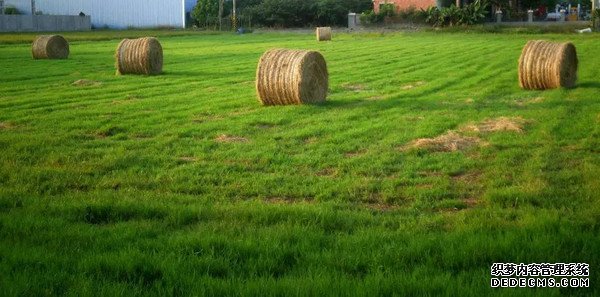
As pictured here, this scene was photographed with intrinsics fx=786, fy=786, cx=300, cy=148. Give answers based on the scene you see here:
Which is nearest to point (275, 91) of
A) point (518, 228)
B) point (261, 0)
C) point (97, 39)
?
point (518, 228)

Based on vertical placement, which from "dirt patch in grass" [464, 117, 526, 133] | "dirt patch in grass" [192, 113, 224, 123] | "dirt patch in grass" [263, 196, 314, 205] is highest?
"dirt patch in grass" [192, 113, 224, 123]

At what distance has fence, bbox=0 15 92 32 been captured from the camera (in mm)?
71719

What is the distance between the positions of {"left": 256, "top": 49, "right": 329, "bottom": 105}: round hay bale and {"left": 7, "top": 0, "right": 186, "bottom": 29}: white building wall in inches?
2837

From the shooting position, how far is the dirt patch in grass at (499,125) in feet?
44.1

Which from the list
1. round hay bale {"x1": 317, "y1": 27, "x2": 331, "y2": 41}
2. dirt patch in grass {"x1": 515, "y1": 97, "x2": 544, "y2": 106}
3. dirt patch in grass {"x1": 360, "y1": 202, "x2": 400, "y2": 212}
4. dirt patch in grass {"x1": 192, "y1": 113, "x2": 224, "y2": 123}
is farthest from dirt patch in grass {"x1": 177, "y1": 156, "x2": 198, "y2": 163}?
round hay bale {"x1": 317, "y1": 27, "x2": 331, "y2": 41}

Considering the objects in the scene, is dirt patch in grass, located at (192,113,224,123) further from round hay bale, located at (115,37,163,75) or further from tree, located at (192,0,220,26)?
tree, located at (192,0,220,26)

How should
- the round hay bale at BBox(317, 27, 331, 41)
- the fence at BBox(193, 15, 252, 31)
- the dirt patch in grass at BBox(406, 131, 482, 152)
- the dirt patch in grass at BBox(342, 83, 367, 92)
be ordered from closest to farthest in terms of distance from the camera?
1. the dirt patch in grass at BBox(406, 131, 482, 152)
2. the dirt patch in grass at BBox(342, 83, 367, 92)
3. the round hay bale at BBox(317, 27, 331, 41)
4. the fence at BBox(193, 15, 252, 31)

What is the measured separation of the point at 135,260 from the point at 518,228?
3.35 meters

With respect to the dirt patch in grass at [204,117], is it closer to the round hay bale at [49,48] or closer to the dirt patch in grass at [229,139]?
the dirt patch in grass at [229,139]

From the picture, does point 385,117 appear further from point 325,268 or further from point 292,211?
point 325,268

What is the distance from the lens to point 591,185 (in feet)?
29.2

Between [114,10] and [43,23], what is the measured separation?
38.3 feet

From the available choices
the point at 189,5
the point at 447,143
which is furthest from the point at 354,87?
the point at 189,5

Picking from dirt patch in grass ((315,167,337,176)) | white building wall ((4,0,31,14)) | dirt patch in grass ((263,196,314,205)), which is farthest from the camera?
white building wall ((4,0,31,14))
